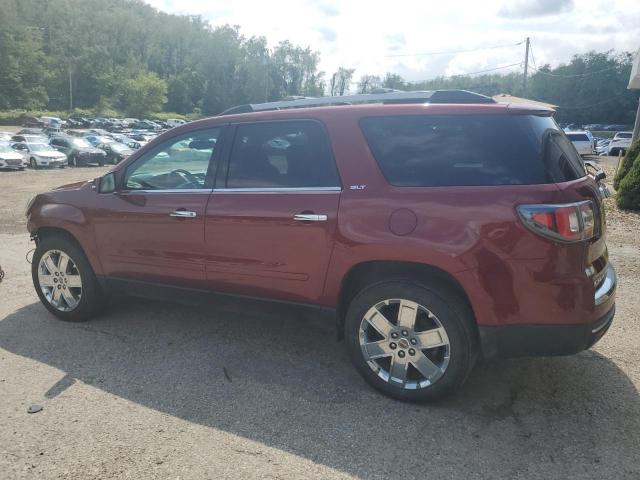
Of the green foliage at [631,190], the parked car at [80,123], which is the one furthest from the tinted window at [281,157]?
the parked car at [80,123]

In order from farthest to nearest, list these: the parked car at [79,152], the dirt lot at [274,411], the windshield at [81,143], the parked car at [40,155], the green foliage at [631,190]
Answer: the windshield at [81,143]
the parked car at [79,152]
the parked car at [40,155]
the green foliage at [631,190]
the dirt lot at [274,411]

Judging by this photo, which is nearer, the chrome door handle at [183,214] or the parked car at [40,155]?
the chrome door handle at [183,214]

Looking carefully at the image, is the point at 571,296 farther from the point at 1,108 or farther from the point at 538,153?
the point at 1,108

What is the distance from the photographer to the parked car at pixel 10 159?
2356cm

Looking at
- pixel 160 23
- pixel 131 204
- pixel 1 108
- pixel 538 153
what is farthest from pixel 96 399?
pixel 160 23

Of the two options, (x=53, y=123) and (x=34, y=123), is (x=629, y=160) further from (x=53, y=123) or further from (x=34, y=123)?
(x=34, y=123)

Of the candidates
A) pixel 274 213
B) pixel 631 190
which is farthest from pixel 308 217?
pixel 631 190

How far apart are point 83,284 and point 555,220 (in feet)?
12.3

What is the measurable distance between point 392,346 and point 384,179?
1024mm

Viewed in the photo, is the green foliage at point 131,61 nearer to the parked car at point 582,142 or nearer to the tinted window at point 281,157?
the parked car at point 582,142

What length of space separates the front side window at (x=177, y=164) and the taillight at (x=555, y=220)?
A: 225 centimetres

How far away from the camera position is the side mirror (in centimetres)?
420

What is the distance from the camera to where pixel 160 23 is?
128750mm

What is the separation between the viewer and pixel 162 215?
394cm
